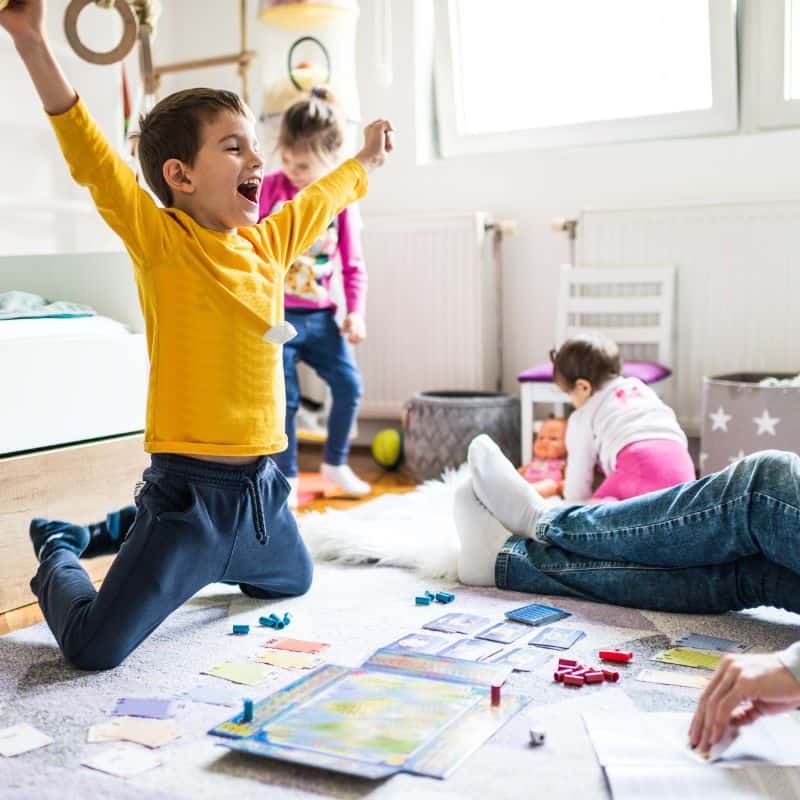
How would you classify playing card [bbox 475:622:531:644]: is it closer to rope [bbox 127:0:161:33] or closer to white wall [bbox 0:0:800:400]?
rope [bbox 127:0:161:33]

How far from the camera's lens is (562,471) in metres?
2.75

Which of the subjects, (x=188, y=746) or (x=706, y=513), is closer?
(x=188, y=746)

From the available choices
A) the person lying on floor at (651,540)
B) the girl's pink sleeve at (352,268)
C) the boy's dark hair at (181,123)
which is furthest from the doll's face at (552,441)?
the boy's dark hair at (181,123)

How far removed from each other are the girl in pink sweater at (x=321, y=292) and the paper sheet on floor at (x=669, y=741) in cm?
150

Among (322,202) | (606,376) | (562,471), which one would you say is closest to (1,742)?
(322,202)

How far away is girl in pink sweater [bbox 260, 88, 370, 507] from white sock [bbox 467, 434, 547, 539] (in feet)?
3.10

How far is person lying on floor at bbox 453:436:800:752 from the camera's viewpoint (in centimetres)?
144

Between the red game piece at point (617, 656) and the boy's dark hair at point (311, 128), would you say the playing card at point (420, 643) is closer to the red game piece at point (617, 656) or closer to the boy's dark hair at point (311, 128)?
the red game piece at point (617, 656)

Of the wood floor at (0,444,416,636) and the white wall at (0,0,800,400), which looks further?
the white wall at (0,0,800,400)

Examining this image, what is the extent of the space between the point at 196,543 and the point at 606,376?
1176 millimetres

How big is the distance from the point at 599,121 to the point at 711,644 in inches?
83.8

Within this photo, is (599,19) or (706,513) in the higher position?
(599,19)

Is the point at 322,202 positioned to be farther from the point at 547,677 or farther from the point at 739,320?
the point at 739,320

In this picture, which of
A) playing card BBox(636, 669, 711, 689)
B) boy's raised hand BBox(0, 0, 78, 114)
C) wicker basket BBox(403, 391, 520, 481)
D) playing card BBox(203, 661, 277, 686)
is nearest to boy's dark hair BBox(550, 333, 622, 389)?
wicker basket BBox(403, 391, 520, 481)
